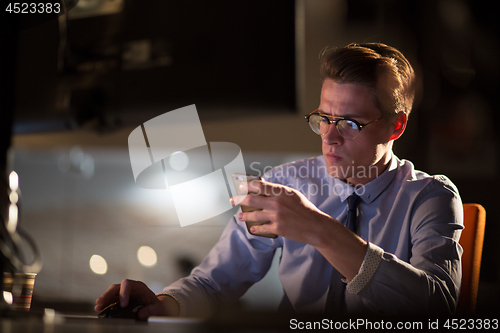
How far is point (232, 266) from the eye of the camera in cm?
96

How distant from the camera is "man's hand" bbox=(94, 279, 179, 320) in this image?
648 millimetres

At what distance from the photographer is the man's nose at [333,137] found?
831 mm

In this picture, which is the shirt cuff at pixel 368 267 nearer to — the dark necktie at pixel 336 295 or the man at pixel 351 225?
the man at pixel 351 225

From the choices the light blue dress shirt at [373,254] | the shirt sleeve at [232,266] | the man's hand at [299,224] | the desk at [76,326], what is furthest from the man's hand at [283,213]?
the shirt sleeve at [232,266]

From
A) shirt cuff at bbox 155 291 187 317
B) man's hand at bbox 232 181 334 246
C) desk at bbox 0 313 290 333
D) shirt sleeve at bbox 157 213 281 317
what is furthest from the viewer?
shirt sleeve at bbox 157 213 281 317

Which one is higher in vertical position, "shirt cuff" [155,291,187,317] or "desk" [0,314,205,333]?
"desk" [0,314,205,333]

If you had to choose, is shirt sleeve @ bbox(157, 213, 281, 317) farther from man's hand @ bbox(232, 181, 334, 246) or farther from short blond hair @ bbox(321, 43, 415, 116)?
short blond hair @ bbox(321, 43, 415, 116)

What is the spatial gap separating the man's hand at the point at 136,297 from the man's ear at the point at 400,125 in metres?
0.68

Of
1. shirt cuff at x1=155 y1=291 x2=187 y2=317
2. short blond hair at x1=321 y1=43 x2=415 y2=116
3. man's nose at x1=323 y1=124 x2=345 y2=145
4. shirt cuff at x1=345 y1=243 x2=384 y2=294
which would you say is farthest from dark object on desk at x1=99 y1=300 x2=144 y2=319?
short blond hair at x1=321 y1=43 x2=415 y2=116

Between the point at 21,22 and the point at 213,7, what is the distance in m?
0.43

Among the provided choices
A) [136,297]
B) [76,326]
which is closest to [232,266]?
[136,297]

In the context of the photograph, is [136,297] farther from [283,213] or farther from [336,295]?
[336,295]

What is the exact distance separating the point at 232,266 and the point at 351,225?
1.14 ft

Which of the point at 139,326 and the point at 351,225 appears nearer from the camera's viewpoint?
the point at 139,326
